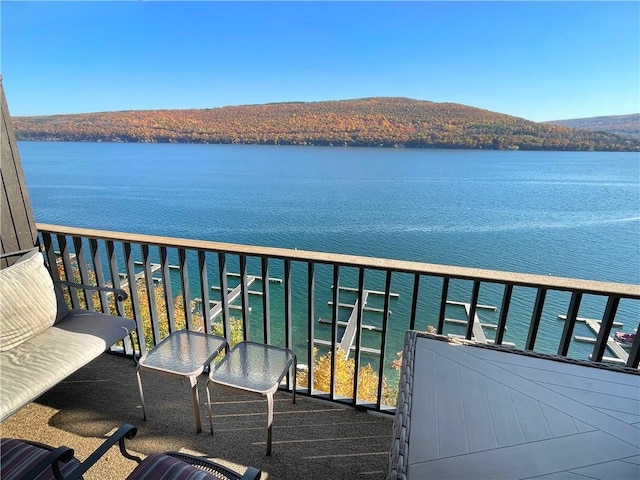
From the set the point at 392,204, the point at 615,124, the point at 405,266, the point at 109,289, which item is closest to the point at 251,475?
the point at 405,266

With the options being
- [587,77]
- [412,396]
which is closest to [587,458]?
[412,396]

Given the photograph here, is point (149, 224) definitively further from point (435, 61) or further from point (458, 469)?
point (458, 469)

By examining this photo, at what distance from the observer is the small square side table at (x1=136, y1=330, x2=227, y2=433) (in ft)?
6.11

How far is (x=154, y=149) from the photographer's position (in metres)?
59.9

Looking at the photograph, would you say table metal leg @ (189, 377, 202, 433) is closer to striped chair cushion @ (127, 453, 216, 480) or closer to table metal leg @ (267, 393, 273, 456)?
table metal leg @ (267, 393, 273, 456)

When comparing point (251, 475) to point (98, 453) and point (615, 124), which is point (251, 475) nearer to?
point (98, 453)

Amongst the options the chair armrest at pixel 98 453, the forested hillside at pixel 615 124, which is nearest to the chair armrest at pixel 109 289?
the chair armrest at pixel 98 453

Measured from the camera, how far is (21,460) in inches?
49.4

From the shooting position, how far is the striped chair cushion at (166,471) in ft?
3.99

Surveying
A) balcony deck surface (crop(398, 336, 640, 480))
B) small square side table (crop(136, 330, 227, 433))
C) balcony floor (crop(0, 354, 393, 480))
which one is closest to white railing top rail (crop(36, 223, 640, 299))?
balcony deck surface (crop(398, 336, 640, 480))

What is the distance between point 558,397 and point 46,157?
67688 mm

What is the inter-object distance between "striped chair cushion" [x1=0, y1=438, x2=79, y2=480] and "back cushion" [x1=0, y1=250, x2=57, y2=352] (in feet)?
3.02

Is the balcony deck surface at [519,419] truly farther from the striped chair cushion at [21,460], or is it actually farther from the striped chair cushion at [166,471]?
the striped chair cushion at [21,460]

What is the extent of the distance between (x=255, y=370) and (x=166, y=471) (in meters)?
0.68
